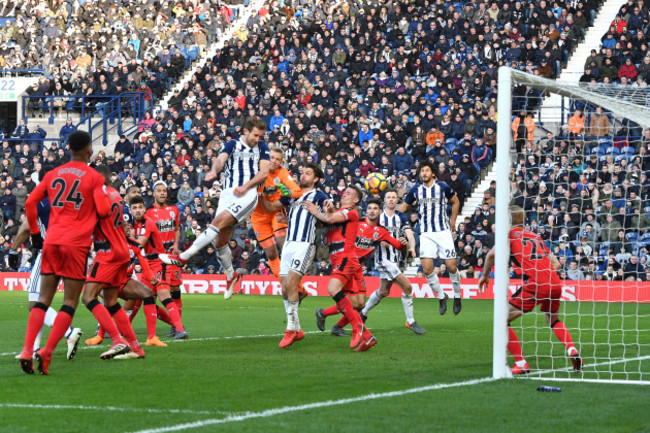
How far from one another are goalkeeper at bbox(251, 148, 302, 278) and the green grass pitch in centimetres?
134

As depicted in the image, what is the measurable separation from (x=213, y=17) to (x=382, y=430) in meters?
33.6

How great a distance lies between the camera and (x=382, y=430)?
22.0ft

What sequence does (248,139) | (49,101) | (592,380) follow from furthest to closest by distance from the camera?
(49,101)
(248,139)
(592,380)

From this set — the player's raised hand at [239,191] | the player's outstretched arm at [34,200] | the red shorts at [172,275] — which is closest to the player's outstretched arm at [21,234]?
the player's outstretched arm at [34,200]

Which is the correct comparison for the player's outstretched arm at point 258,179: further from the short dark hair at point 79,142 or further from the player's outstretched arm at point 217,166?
the short dark hair at point 79,142

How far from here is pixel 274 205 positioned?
45.3 feet

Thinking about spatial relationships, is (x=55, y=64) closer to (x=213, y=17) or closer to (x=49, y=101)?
(x=49, y=101)

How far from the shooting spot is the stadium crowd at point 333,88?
2811 centimetres

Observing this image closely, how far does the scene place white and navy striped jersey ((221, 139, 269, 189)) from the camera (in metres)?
13.2

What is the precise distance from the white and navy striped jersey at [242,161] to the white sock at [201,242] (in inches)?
26.5

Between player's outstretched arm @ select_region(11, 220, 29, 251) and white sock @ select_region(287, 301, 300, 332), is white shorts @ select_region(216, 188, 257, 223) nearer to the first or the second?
white sock @ select_region(287, 301, 300, 332)

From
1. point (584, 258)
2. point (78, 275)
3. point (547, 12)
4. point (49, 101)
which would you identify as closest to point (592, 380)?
point (78, 275)

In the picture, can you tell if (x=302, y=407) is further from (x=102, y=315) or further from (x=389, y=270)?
(x=389, y=270)

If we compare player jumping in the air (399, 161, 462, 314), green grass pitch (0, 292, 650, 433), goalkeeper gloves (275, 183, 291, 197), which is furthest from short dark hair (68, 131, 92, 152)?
player jumping in the air (399, 161, 462, 314)
